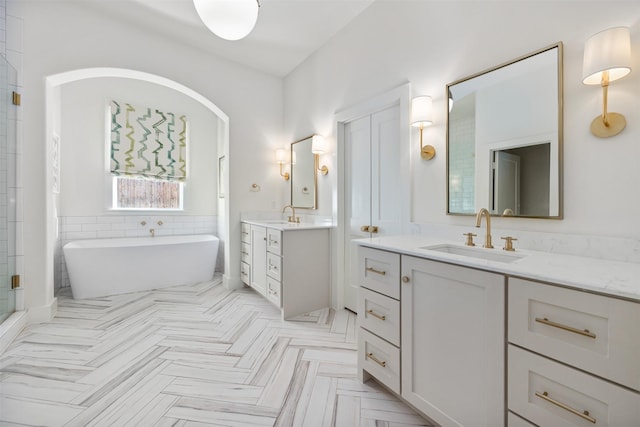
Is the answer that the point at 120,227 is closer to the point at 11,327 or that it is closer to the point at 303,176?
the point at 11,327

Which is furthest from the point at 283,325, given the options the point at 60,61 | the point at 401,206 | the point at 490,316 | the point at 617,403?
the point at 60,61

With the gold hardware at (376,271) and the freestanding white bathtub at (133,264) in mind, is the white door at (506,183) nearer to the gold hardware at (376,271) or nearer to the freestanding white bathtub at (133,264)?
the gold hardware at (376,271)

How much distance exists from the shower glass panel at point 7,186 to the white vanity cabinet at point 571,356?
3574 mm

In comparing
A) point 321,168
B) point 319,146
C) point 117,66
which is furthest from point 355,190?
point 117,66

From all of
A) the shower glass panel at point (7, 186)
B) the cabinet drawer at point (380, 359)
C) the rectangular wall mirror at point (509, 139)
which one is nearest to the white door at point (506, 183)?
the rectangular wall mirror at point (509, 139)

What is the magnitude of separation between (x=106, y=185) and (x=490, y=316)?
4.82 metres

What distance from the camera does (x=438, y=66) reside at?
1.91 meters

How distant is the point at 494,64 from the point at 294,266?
225cm

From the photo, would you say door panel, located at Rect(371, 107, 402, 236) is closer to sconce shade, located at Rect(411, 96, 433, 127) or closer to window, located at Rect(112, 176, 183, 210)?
sconce shade, located at Rect(411, 96, 433, 127)

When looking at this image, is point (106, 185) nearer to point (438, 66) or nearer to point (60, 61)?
point (60, 61)

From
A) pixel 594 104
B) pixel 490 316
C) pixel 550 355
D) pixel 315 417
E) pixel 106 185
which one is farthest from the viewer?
pixel 106 185

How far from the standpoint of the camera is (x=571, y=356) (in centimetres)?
84

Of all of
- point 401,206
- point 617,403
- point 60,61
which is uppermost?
point 60,61

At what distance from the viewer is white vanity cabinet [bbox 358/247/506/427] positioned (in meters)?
1.03
